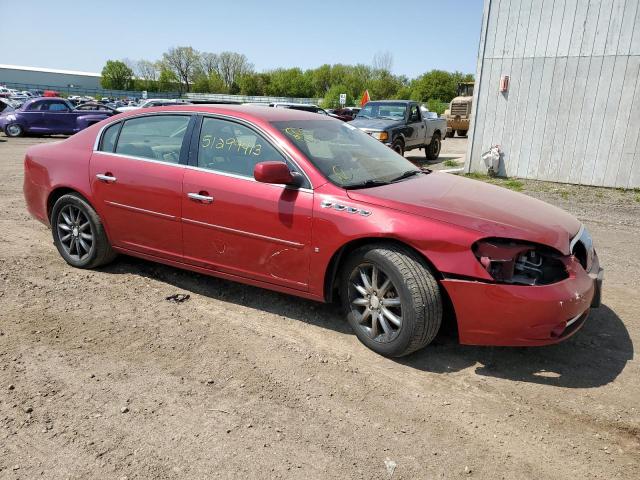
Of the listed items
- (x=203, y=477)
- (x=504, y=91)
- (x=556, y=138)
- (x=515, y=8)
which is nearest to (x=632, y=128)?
(x=556, y=138)

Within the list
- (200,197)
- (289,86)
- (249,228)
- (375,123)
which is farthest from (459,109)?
(289,86)

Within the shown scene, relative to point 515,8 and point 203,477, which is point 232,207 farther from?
point 515,8

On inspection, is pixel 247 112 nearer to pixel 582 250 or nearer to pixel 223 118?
pixel 223 118

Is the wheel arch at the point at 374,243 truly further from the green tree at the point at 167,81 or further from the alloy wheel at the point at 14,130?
the green tree at the point at 167,81

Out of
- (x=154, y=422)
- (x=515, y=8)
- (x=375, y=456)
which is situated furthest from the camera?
(x=515, y=8)

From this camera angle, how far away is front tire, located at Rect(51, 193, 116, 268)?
474 cm

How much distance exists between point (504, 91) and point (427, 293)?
368 inches

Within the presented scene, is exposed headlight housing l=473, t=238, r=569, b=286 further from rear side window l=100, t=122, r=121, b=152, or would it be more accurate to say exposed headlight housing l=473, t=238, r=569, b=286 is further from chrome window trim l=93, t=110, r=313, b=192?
rear side window l=100, t=122, r=121, b=152

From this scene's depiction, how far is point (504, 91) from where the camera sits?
441 inches

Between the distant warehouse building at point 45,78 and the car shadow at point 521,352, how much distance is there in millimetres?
111986

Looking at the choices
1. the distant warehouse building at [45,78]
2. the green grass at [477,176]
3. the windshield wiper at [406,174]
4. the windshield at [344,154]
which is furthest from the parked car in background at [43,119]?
the distant warehouse building at [45,78]

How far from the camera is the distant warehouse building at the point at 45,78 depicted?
342 feet

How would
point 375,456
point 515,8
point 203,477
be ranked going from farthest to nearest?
point 515,8
point 375,456
point 203,477

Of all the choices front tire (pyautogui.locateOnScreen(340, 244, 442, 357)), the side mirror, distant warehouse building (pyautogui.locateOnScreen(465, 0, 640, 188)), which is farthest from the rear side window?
distant warehouse building (pyautogui.locateOnScreen(465, 0, 640, 188))
